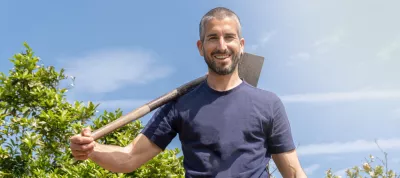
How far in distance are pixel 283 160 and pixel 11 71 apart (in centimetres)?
452

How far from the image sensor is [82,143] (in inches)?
122

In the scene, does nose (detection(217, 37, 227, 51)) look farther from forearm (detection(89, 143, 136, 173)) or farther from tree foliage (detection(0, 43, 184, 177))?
tree foliage (detection(0, 43, 184, 177))

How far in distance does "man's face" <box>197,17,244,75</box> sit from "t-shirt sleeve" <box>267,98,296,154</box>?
42cm

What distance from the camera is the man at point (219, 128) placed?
123 inches

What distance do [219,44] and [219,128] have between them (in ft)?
1.72

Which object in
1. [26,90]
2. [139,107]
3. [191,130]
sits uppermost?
[26,90]

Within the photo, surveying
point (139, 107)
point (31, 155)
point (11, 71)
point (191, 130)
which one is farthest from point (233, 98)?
point (11, 71)

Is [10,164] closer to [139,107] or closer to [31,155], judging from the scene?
[31,155]

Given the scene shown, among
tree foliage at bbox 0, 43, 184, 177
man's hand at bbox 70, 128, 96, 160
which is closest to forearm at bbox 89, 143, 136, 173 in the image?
man's hand at bbox 70, 128, 96, 160

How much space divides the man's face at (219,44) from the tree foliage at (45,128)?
2859 millimetres

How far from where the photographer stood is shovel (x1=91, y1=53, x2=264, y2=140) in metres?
3.53

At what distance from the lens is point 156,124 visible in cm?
345

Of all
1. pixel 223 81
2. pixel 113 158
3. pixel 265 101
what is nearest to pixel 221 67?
pixel 223 81

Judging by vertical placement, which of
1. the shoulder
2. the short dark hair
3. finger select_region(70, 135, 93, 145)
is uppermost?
the short dark hair
